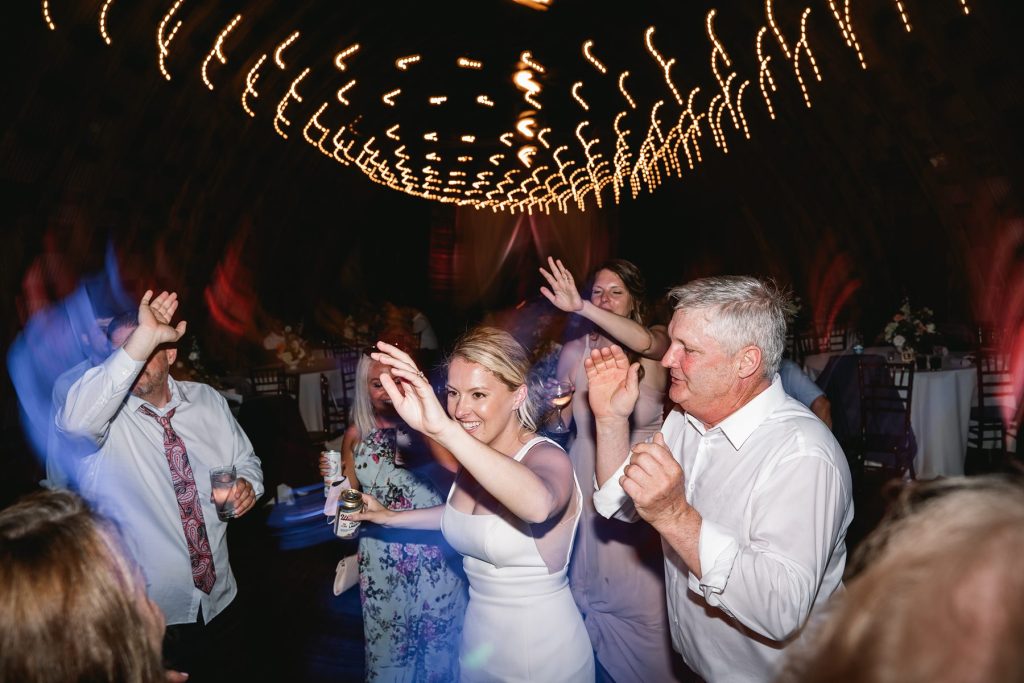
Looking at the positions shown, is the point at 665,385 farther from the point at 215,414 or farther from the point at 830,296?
the point at 830,296

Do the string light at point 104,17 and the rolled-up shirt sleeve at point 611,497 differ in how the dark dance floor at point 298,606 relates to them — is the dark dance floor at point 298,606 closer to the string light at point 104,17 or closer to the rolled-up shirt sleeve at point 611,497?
the rolled-up shirt sleeve at point 611,497

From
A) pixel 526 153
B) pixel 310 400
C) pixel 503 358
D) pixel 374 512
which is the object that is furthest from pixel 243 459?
pixel 526 153

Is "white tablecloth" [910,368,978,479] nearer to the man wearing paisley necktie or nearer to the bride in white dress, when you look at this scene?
the bride in white dress

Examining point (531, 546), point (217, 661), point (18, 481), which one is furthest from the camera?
point (18, 481)

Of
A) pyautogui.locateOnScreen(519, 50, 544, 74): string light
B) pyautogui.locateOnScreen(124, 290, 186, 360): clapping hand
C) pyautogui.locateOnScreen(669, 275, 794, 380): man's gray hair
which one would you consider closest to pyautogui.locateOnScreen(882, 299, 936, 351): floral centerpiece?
pyautogui.locateOnScreen(519, 50, 544, 74): string light

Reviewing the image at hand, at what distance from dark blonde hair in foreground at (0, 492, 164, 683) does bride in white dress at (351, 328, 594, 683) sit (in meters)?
0.75

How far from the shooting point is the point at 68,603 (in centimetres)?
84

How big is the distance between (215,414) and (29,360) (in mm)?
4292

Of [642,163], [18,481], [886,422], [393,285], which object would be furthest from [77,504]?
[393,285]

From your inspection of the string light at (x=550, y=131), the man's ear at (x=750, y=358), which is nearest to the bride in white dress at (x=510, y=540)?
the man's ear at (x=750, y=358)

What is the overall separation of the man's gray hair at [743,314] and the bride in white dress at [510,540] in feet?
1.79

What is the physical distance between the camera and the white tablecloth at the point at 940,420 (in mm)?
5324

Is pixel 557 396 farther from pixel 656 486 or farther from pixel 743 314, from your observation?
pixel 656 486

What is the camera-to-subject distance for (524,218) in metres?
15.4
